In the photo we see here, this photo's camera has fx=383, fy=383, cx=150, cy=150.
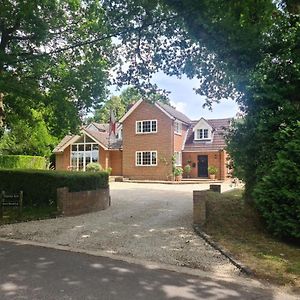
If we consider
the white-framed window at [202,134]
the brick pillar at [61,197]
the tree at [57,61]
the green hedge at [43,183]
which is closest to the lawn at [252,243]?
the green hedge at [43,183]

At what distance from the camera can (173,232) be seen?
34.9 ft

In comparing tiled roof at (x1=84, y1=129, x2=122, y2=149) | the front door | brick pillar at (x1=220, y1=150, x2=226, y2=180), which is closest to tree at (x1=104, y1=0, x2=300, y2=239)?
brick pillar at (x1=220, y1=150, x2=226, y2=180)

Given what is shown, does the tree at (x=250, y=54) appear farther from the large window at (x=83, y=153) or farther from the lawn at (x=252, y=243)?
the large window at (x=83, y=153)

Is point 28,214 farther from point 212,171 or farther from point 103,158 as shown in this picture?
point 103,158

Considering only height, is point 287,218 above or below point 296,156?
below

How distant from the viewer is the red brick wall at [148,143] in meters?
37.2

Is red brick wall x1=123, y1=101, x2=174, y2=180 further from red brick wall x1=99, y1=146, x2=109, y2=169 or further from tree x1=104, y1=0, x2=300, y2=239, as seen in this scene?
tree x1=104, y1=0, x2=300, y2=239

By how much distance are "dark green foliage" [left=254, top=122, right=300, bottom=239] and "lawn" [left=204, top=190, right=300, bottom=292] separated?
46 cm

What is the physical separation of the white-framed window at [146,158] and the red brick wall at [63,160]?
9.33 meters

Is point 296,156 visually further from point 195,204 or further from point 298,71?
point 195,204

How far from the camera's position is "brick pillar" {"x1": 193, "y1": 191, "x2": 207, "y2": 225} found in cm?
1140

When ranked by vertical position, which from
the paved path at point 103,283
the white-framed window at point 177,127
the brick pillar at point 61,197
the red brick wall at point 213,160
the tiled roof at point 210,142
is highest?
the white-framed window at point 177,127

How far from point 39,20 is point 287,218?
35.1 ft

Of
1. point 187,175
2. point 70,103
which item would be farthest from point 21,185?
point 187,175
